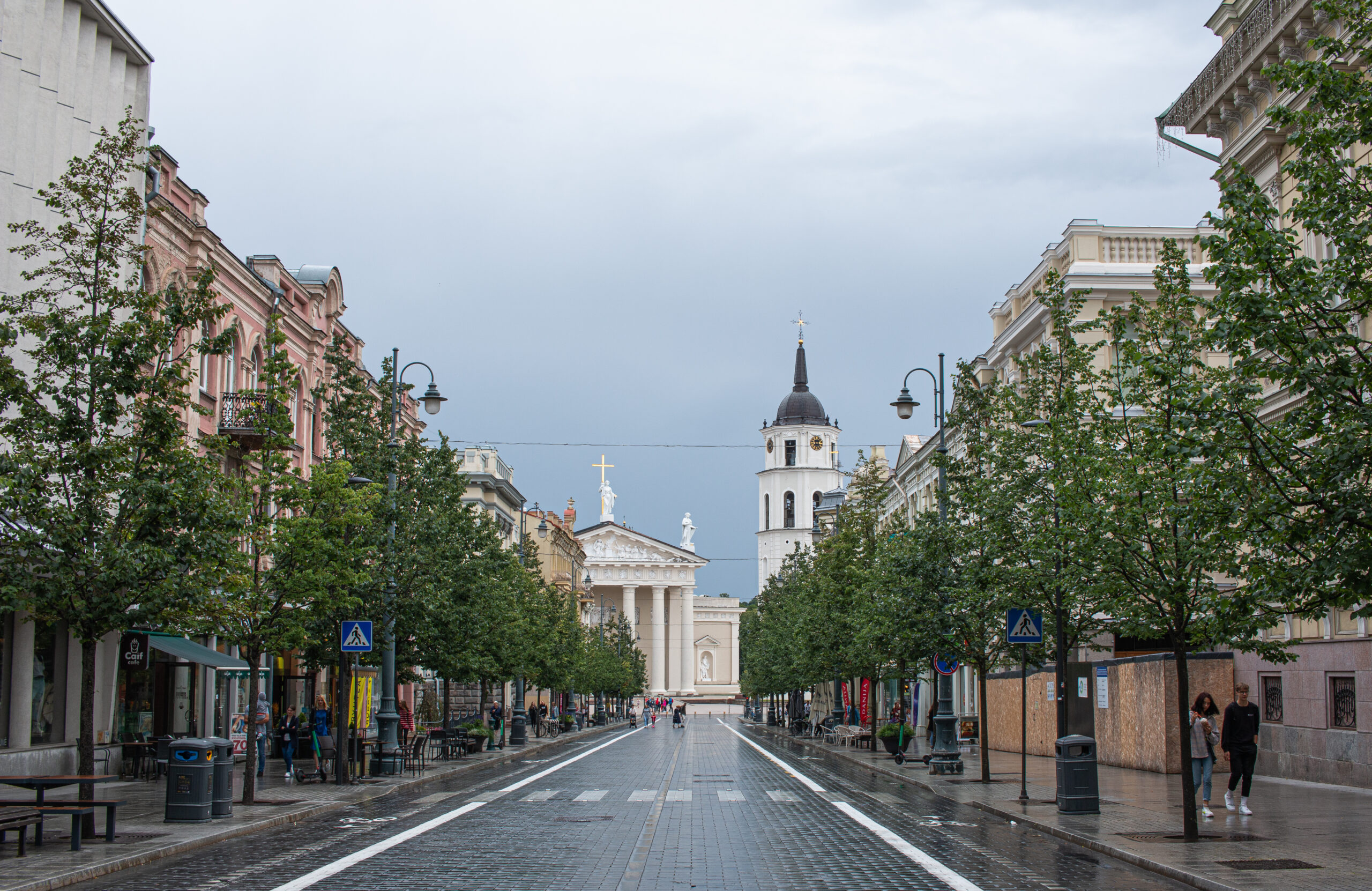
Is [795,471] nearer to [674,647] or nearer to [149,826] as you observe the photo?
[674,647]

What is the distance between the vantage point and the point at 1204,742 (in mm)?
18266

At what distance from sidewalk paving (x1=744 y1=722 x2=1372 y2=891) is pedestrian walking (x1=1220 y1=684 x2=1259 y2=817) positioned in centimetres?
45

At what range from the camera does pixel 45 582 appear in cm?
1620

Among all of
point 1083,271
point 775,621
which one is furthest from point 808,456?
point 1083,271

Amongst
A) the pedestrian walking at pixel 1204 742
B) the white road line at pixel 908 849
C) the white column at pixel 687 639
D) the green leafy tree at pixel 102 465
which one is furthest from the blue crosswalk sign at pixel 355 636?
the white column at pixel 687 639

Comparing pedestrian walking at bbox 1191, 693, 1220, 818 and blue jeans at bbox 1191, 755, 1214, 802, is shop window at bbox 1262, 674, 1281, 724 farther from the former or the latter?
blue jeans at bbox 1191, 755, 1214, 802

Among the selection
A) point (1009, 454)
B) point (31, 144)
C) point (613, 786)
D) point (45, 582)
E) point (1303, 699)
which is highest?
point (31, 144)

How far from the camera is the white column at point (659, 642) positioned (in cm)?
15562

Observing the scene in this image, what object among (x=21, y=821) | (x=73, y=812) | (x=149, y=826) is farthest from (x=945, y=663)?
(x=21, y=821)

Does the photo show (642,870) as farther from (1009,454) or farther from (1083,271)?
(1083,271)

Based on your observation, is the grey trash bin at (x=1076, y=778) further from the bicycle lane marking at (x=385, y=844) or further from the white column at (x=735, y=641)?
the white column at (x=735, y=641)

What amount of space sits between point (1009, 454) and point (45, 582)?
1453 cm

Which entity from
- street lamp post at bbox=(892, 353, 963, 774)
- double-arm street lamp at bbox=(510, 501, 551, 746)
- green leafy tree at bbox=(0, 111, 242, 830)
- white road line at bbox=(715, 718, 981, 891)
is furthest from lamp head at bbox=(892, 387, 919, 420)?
double-arm street lamp at bbox=(510, 501, 551, 746)

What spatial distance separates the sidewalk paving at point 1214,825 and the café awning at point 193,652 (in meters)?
15.6
